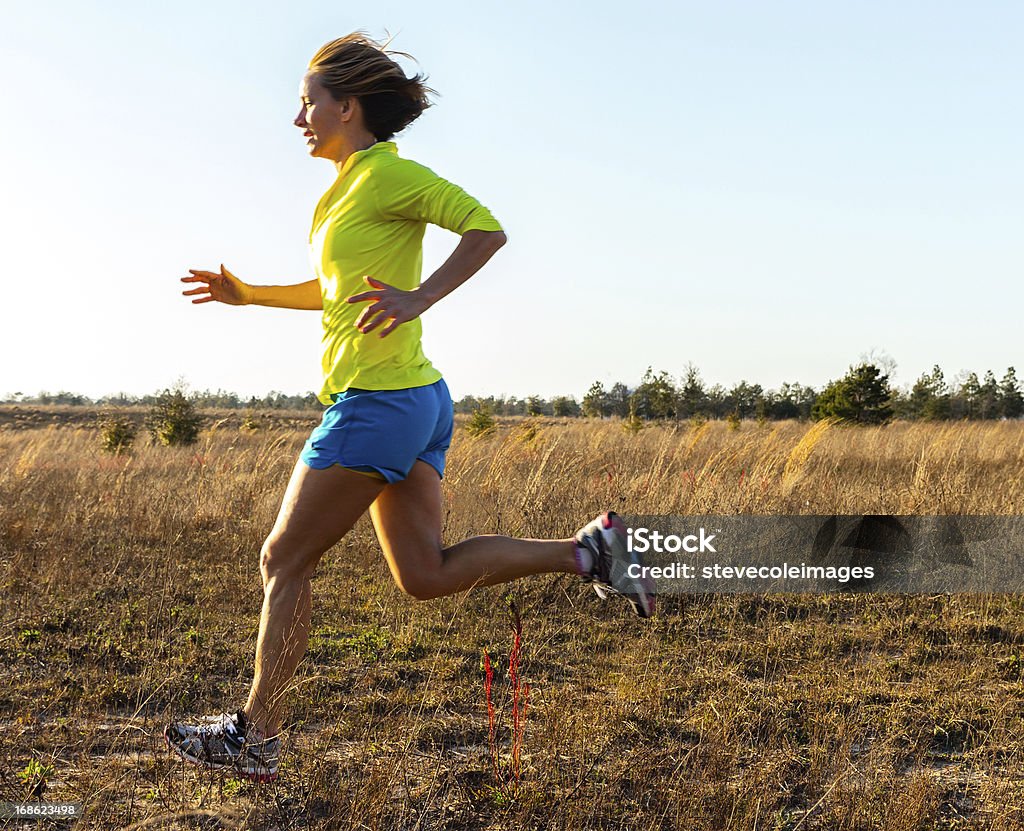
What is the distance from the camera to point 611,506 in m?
6.09

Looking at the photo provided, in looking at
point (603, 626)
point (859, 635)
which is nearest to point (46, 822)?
point (603, 626)

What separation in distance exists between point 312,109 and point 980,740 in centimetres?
304

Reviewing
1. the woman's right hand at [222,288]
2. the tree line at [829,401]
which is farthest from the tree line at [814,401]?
the woman's right hand at [222,288]

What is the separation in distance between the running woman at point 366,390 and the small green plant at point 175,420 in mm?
15043

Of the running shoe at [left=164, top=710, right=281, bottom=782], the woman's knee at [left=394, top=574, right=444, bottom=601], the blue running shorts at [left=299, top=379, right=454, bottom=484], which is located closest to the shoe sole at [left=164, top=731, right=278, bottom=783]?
the running shoe at [left=164, top=710, right=281, bottom=782]

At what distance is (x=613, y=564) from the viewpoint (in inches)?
118

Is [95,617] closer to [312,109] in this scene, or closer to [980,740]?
[312,109]

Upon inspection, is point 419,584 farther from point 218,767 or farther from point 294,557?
point 218,767

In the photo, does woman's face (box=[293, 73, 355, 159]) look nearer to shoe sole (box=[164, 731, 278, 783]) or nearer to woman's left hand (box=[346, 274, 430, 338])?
woman's left hand (box=[346, 274, 430, 338])

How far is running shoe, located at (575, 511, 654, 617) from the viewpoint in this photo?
299 centimetres

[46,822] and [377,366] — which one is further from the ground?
[377,366]

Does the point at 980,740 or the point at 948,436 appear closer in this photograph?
the point at 980,740

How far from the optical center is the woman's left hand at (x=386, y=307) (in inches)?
97.1

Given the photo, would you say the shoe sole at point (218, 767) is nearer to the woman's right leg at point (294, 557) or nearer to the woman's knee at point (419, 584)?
the woman's right leg at point (294, 557)
